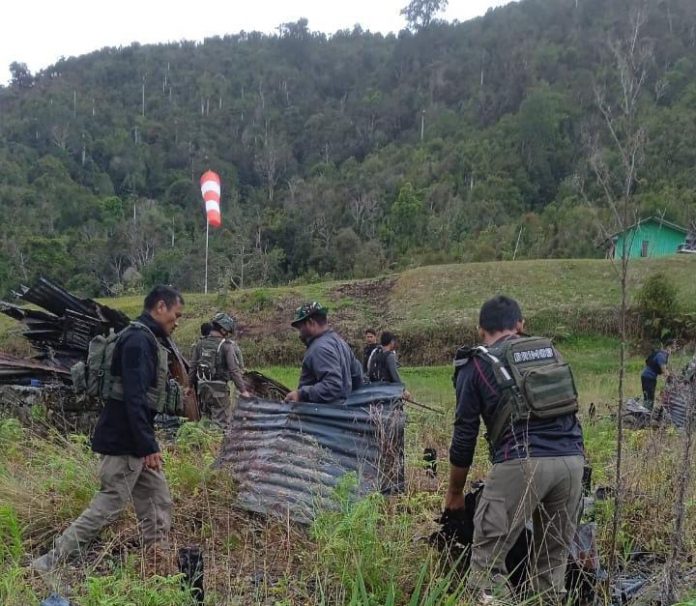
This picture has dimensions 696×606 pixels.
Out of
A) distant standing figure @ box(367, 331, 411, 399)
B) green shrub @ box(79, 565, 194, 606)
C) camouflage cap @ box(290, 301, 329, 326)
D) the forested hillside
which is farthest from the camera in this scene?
the forested hillside

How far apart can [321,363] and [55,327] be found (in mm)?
4646

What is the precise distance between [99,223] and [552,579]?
62710 mm

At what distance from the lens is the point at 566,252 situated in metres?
40.9

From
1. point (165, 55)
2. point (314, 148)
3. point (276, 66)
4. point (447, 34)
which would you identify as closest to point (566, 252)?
point (314, 148)

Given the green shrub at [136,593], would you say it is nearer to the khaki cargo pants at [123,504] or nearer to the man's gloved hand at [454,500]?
the khaki cargo pants at [123,504]

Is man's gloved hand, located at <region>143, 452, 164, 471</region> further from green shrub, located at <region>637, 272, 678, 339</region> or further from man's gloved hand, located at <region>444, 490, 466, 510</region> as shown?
green shrub, located at <region>637, 272, 678, 339</region>

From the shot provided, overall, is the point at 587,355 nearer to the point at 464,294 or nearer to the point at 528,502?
the point at 464,294

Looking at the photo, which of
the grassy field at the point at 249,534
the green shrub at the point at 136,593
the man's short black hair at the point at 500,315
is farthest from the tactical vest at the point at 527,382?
the green shrub at the point at 136,593

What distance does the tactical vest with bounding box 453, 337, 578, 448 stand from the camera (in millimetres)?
2934

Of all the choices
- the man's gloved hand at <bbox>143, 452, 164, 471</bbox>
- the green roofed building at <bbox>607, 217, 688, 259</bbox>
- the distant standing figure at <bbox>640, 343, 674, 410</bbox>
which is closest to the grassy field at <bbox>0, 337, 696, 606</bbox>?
the man's gloved hand at <bbox>143, 452, 164, 471</bbox>

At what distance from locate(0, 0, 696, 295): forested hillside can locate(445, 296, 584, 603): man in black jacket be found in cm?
2491

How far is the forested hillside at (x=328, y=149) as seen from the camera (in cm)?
4709

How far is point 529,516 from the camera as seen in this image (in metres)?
2.96

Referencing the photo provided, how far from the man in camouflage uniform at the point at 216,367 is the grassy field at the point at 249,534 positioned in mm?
2453
